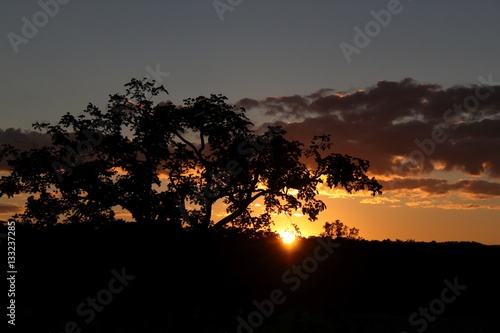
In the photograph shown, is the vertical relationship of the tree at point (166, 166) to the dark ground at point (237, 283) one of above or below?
above

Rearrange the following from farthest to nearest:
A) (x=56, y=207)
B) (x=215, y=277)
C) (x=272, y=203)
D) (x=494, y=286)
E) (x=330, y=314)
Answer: (x=272, y=203)
(x=56, y=207)
(x=494, y=286)
(x=215, y=277)
(x=330, y=314)

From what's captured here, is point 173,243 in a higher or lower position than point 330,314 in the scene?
higher

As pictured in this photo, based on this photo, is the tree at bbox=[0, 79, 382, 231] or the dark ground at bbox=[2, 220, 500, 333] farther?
the tree at bbox=[0, 79, 382, 231]

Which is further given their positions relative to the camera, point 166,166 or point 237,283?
point 166,166

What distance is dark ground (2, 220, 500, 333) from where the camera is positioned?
14.0 meters

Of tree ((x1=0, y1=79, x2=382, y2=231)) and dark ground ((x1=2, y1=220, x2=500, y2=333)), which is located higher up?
tree ((x1=0, y1=79, x2=382, y2=231))

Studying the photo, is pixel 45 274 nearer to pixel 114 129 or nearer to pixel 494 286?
pixel 494 286

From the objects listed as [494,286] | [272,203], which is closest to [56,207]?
[272,203]

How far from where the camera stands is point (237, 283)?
14.8 meters

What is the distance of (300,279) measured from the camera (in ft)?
62.2

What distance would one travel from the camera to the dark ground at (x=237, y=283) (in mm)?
14039

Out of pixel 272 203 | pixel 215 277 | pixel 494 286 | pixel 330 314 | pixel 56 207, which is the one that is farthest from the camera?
pixel 272 203

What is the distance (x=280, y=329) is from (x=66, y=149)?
66.4 feet

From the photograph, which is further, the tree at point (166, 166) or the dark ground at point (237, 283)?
the tree at point (166, 166)
